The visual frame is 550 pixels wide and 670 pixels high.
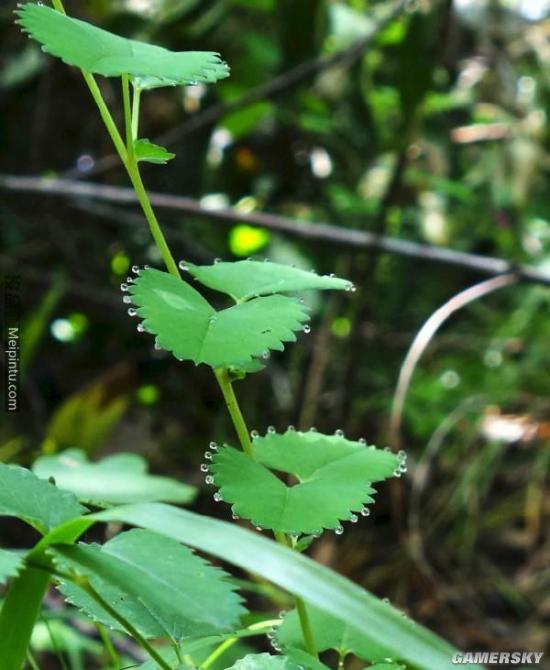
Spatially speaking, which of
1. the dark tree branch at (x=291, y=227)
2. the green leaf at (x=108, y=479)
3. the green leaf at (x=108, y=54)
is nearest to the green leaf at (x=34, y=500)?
the green leaf at (x=108, y=54)

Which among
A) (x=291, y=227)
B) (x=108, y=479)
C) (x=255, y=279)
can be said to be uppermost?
(x=255, y=279)

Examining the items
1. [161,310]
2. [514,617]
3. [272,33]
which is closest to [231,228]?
[272,33]

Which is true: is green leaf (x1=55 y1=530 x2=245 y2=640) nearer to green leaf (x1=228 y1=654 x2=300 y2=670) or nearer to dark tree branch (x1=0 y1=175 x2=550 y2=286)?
green leaf (x1=228 y1=654 x2=300 y2=670)

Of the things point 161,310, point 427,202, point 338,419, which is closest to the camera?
point 161,310

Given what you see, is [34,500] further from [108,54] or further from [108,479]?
[108,479]

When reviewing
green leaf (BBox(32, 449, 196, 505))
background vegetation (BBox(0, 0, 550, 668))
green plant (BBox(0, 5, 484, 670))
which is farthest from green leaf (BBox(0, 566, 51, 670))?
background vegetation (BBox(0, 0, 550, 668))

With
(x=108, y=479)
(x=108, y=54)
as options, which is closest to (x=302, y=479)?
(x=108, y=54)

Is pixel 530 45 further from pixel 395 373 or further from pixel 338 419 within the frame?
pixel 338 419
